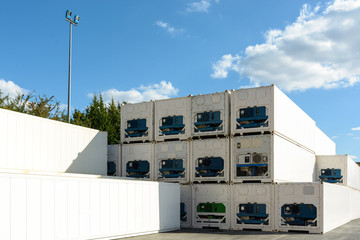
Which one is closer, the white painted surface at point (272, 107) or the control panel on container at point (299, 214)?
the control panel on container at point (299, 214)

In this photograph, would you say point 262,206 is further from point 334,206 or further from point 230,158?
point 334,206

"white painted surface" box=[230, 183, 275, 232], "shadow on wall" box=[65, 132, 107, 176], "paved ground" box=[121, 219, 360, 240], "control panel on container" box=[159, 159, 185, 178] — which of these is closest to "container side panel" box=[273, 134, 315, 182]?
"white painted surface" box=[230, 183, 275, 232]

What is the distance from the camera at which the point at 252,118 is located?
619 inches

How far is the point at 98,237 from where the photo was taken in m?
12.3

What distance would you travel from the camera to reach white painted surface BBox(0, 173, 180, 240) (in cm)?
986

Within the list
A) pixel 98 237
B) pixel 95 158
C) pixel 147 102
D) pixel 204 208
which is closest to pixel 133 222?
pixel 98 237

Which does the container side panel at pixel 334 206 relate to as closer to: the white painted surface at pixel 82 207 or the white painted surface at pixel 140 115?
the white painted surface at pixel 82 207

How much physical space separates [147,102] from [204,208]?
5.46 metres

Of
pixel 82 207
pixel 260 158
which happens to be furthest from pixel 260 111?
pixel 82 207

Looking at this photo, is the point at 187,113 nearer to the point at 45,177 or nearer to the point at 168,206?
the point at 168,206

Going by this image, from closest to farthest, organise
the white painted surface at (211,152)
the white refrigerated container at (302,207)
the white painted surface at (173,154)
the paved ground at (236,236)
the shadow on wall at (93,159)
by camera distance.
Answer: the paved ground at (236,236)
the white refrigerated container at (302,207)
the white painted surface at (211,152)
the shadow on wall at (93,159)
the white painted surface at (173,154)

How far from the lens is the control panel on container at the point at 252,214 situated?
601 inches

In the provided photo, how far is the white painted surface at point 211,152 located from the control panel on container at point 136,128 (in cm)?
259

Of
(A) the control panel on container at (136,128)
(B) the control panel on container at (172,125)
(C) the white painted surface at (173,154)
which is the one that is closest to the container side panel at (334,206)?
(C) the white painted surface at (173,154)
